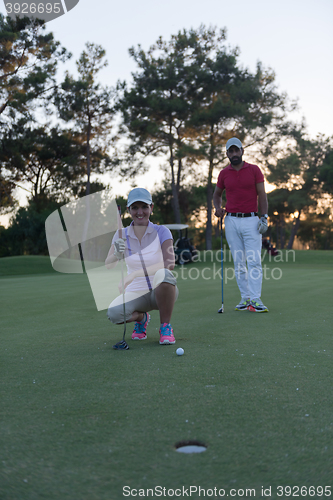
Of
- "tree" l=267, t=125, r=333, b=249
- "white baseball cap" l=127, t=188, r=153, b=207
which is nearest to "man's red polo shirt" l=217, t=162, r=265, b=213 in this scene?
"white baseball cap" l=127, t=188, r=153, b=207

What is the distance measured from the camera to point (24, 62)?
2559cm

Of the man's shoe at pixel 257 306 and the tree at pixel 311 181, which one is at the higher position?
→ the tree at pixel 311 181

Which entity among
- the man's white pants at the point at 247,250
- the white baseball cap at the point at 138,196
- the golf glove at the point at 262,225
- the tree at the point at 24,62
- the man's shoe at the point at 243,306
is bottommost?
the man's shoe at the point at 243,306

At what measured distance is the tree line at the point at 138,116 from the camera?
25281mm

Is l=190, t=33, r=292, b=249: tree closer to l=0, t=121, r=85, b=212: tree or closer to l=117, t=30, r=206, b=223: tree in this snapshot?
l=117, t=30, r=206, b=223: tree

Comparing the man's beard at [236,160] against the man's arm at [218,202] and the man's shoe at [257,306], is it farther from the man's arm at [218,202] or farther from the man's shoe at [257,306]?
the man's shoe at [257,306]

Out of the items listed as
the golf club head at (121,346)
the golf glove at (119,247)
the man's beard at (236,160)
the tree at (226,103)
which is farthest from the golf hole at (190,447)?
the tree at (226,103)

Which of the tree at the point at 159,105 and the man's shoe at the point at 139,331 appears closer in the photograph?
the man's shoe at the point at 139,331

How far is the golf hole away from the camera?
157 centimetres

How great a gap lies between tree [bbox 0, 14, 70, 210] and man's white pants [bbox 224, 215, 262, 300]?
75.0 feet

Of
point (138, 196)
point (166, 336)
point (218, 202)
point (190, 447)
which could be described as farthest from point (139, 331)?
point (218, 202)

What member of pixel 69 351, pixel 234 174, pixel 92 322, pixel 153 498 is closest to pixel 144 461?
pixel 153 498

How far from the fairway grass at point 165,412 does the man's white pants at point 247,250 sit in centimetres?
120

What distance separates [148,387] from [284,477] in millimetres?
1039
